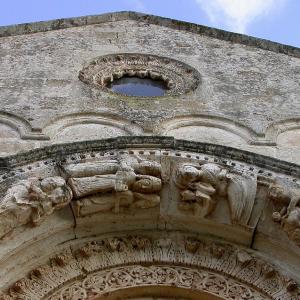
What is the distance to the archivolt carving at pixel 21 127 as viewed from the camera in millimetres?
10867

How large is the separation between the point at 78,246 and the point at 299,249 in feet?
7.97

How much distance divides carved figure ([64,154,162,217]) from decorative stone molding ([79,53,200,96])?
302 cm

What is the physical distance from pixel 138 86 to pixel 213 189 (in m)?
3.87

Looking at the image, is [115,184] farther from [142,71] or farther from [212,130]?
[142,71]

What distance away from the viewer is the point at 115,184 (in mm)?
9422

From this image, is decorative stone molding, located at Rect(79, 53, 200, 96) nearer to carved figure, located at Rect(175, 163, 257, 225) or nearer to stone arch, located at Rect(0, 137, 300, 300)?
stone arch, located at Rect(0, 137, 300, 300)

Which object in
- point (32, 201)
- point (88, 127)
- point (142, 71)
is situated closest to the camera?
point (32, 201)

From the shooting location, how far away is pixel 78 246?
955 centimetres

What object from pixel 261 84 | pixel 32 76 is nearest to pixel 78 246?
pixel 32 76

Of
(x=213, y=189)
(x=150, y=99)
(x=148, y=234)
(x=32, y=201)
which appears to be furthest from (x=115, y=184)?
(x=150, y=99)

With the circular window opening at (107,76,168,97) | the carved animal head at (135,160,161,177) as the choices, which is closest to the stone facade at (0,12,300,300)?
the carved animal head at (135,160,161,177)

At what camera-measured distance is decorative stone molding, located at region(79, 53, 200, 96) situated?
41.8ft

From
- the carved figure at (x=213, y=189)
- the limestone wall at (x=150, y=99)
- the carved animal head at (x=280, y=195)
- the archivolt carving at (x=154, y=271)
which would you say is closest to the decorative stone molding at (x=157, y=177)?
the carved figure at (x=213, y=189)

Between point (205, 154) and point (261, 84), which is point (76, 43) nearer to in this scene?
point (261, 84)
